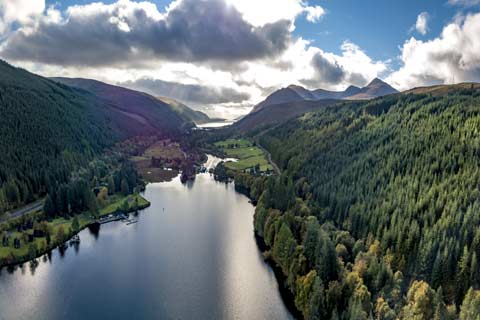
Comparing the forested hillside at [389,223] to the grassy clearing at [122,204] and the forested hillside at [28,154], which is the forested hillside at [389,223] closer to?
the grassy clearing at [122,204]

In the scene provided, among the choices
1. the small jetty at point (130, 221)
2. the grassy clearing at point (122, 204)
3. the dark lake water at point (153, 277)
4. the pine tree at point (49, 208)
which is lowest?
the dark lake water at point (153, 277)

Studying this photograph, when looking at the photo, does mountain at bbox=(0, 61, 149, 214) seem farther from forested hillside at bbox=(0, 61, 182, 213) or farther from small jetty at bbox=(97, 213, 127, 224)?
small jetty at bbox=(97, 213, 127, 224)

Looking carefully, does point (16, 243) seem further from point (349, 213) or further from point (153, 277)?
point (349, 213)

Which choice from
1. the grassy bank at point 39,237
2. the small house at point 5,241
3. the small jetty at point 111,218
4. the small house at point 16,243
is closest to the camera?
the grassy bank at point 39,237

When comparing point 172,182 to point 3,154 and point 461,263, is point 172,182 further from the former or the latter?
point 461,263

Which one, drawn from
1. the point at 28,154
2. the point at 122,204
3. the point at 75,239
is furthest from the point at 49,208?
the point at 28,154

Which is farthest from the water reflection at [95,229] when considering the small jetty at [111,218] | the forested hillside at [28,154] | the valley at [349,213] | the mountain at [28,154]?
the mountain at [28,154]

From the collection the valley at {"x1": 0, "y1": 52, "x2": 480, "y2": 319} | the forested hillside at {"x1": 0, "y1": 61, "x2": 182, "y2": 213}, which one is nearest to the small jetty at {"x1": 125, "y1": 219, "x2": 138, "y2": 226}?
the valley at {"x1": 0, "y1": 52, "x2": 480, "y2": 319}
